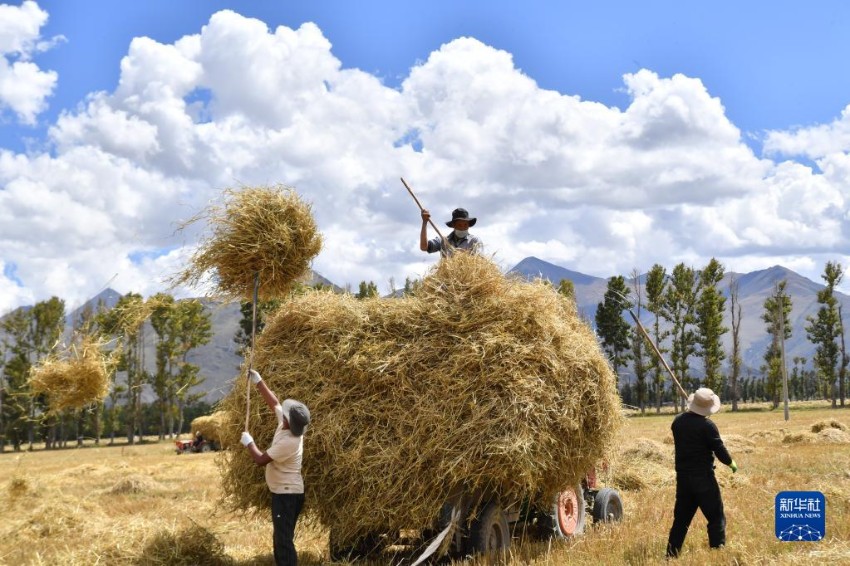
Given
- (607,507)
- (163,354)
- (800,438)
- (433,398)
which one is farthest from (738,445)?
(163,354)

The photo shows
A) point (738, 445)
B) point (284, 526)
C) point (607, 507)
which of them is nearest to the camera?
point (284, 526)

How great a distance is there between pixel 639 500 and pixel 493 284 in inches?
216

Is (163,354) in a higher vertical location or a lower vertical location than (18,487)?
higher

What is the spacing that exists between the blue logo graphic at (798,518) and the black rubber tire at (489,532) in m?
2.65

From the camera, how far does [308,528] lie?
331 inches

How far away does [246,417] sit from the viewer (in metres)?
7.56

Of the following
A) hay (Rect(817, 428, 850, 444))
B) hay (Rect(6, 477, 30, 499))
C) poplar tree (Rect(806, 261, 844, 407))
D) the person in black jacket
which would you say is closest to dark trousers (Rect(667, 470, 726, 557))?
the person in black jacket

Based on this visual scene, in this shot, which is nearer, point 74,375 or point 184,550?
point 184,550

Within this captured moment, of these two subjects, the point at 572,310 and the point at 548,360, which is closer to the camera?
the point at 548,360

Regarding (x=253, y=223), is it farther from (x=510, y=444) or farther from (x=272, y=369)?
(x=510, y=444)

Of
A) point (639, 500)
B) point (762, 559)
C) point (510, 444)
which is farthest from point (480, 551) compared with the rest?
point (639, 500)

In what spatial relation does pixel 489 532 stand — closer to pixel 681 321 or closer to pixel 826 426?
pixel 826 426

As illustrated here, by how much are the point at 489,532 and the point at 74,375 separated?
5.17 m

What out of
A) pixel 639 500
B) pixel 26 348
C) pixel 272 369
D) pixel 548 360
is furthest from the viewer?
pixel 26 348
